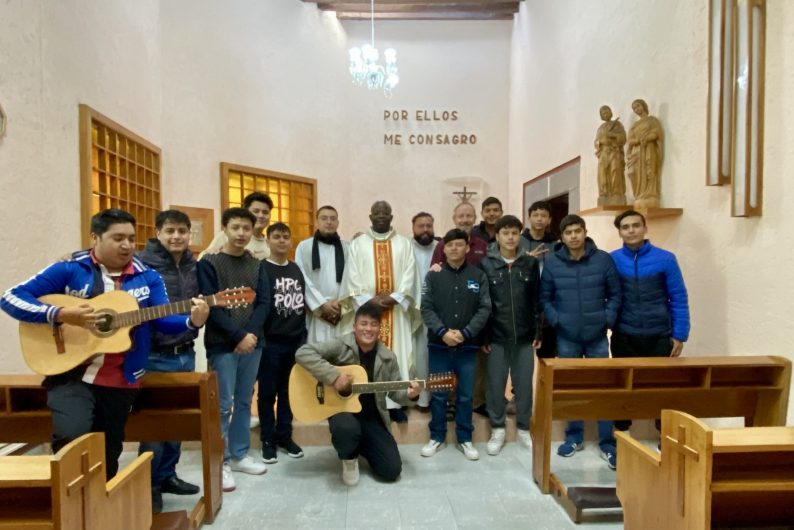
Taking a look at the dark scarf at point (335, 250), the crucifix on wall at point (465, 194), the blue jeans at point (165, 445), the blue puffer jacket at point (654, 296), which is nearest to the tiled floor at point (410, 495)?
the blue jeans at point (165, 445)

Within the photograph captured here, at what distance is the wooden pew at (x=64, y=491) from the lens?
4.53 feet

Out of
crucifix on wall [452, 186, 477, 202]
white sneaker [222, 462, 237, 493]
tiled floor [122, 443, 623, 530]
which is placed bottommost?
tiled floor [122, 443, 623, 530]

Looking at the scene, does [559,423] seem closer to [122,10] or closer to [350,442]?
[350,442]

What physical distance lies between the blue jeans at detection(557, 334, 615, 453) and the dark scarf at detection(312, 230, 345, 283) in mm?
1545

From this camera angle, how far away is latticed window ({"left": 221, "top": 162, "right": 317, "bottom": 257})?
6.62 m

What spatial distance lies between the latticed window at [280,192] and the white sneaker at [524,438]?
4257mm

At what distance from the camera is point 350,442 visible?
2.91 meters

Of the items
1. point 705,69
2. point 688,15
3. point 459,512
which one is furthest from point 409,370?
point 688,15

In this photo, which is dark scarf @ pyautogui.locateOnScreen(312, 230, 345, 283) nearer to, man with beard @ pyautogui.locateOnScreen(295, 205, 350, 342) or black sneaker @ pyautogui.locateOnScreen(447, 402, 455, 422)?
man with beard @ pyautogui.locateOnScreen(295, 205, 350, 342)

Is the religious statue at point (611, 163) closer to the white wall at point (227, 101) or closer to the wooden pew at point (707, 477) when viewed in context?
the wooden pew at point (707, 477)

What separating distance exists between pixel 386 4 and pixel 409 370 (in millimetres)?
6500

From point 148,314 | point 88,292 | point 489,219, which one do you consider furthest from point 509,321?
point 88,292

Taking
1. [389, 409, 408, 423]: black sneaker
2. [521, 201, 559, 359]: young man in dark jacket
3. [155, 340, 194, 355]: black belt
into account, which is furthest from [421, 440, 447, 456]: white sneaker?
[155, 340, 194, 355]: black belt

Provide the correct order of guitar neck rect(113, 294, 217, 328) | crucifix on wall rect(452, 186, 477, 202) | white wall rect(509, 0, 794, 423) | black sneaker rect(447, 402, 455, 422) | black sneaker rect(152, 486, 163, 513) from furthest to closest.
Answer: crucifix on wall rect(452, 186, 477, 202)
black sneaker rect(447, 402, 455, 422)
white wall rect(509, 0, 794, 423)
black sneaker rect(152, 486, 163, 513)
guitar neck rect(113, 294, 217, 328)
